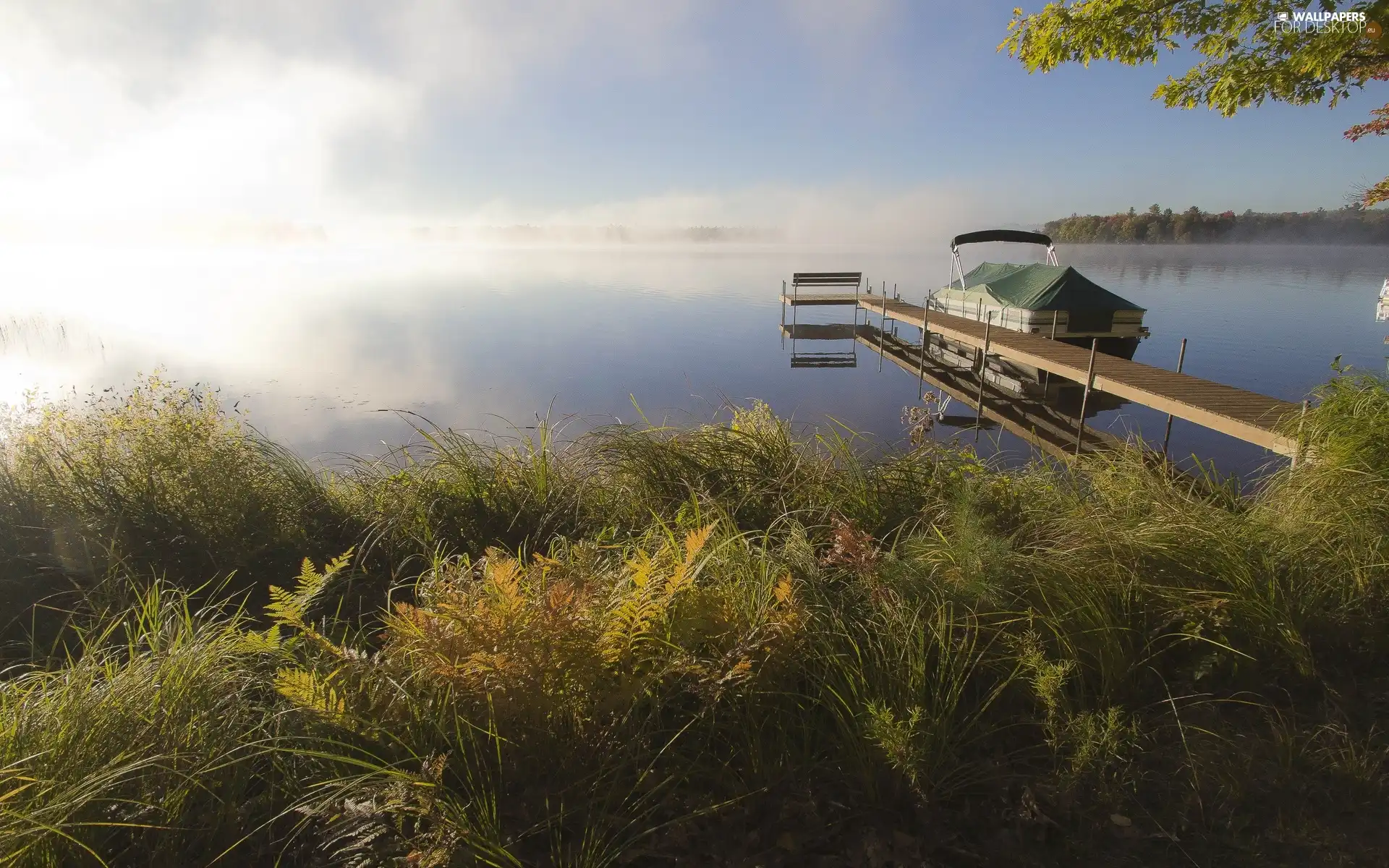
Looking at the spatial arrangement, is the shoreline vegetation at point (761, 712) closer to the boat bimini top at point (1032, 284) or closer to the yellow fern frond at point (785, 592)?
the yellow fern frond at point (785, 592)

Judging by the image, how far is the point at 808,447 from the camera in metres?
5.07

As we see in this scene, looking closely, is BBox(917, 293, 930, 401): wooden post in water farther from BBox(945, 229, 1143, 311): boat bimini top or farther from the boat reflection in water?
BBox(945, 229, 1143, 311): boat bimini top

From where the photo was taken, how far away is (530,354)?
26891 mm

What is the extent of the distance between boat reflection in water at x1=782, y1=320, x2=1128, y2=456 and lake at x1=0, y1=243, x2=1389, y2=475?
0.74 metres

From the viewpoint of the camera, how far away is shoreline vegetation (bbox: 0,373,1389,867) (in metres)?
1.88

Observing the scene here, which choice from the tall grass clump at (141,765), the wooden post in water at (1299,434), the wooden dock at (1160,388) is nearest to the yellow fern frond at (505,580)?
the tall grass clump at (141,765)

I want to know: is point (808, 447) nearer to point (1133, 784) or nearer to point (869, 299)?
point (1133, 784)

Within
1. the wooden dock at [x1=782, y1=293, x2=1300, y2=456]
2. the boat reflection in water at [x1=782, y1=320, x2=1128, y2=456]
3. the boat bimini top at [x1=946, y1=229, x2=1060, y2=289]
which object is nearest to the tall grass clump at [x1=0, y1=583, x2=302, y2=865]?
the wooden dock at [x1=782, y1=293, x2=1300, y2=456]

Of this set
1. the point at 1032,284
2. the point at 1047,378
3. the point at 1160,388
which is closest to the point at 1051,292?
the point at 1032,284

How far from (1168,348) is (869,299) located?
12.6m

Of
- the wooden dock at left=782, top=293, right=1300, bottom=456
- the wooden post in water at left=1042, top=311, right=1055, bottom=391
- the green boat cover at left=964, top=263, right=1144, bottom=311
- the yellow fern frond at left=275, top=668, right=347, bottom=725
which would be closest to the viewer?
the yellow fern frond at left=275, top=668, right=347, bottom=725

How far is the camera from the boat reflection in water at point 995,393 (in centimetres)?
1569

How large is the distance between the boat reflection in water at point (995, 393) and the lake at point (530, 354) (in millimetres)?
736

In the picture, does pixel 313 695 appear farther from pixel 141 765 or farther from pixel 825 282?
pixel 825 282
